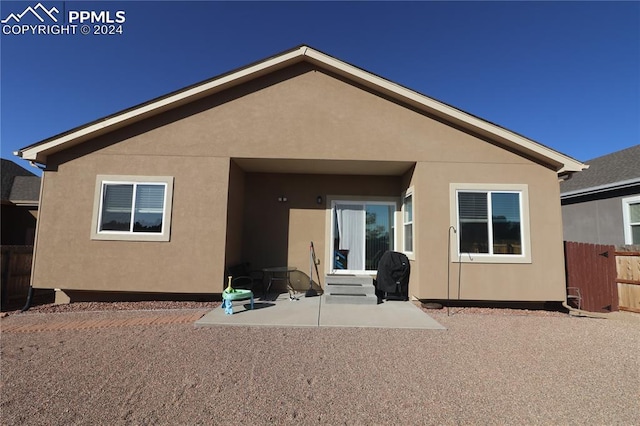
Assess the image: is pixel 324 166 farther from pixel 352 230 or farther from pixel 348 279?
pixel 348 279

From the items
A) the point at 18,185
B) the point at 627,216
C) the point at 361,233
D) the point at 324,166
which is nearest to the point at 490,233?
the point at 361,233

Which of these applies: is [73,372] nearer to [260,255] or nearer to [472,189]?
[260,255]

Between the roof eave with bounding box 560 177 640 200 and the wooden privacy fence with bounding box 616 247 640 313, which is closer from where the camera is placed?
the wooden privacy fence with bounding box 616 247 640 313

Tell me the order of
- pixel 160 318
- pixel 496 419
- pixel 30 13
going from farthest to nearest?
pixel 30 13 → pixel 160 318 → pixel 496 419

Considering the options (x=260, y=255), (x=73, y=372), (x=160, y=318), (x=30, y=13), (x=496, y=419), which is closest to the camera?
(x=496, y=419)

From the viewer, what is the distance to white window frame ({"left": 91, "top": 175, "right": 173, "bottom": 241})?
24.6 feet

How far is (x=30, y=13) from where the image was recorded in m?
7.52

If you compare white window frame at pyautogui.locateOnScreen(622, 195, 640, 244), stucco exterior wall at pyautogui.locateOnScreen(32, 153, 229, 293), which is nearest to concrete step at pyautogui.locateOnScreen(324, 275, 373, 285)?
stucco exterior wall at pyautogui.locateOnScreen(32, 153, 229, 293)

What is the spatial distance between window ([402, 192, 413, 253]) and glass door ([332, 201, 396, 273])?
0.49 metres

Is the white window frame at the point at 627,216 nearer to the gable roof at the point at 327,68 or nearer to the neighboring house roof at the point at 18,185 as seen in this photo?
the gable roof at the point at 327,68

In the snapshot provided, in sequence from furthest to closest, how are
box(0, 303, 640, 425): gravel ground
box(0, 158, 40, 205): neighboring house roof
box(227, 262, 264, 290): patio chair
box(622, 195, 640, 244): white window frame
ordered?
box(0, 158, 40, 205): neighboring house roof → box(622, 195, 640, 244): white window frame → box(227, 262, 264, 290): patio chair → box(0, 303, 640, 425): gravel ground

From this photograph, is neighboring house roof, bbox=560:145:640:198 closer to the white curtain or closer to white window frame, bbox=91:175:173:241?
the white curtain

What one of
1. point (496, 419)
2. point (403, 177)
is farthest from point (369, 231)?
point (496, 419)

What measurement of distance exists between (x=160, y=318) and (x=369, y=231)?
5.95 m
